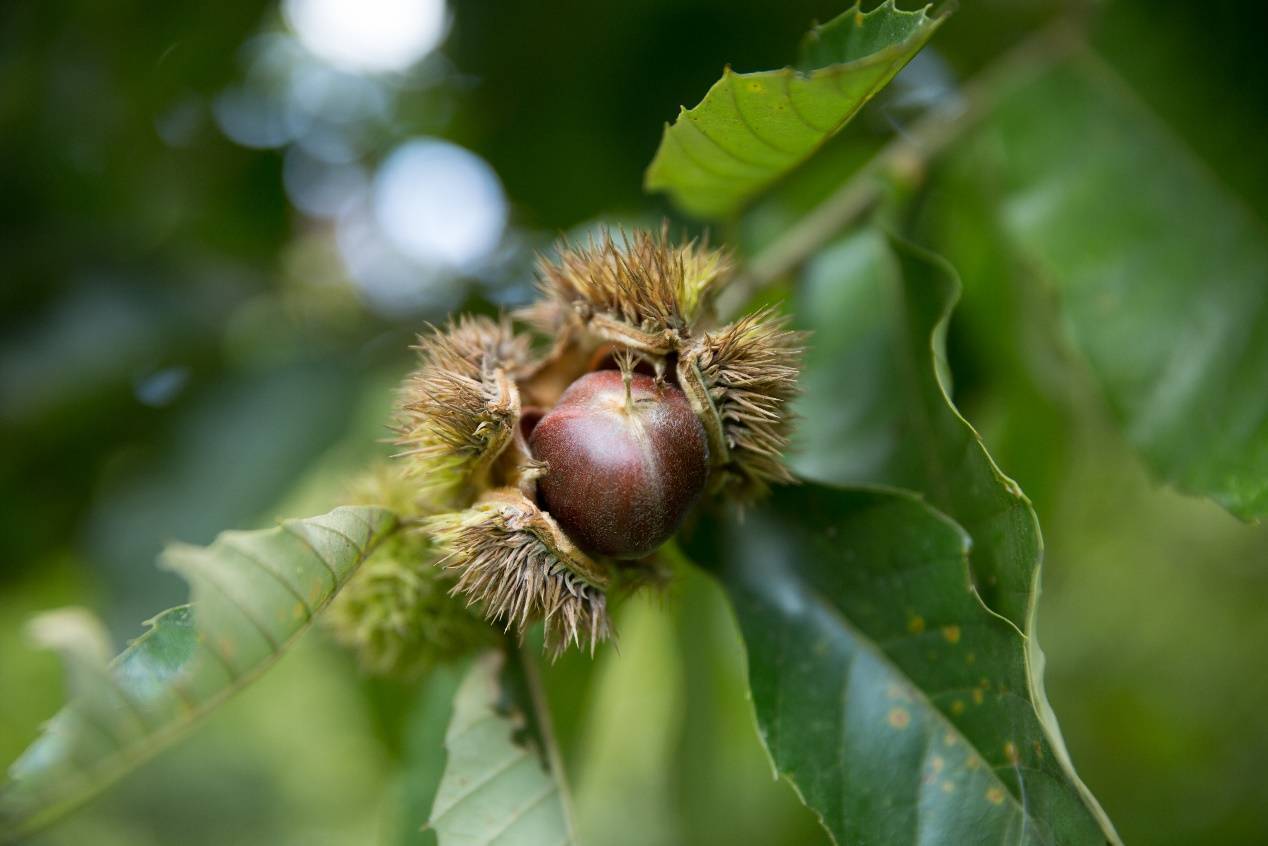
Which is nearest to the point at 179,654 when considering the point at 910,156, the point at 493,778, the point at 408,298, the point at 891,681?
the point at 493,778

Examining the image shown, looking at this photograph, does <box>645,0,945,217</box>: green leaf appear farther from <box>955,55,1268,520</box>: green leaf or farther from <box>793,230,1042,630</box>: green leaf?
<box>955,55,1268,520</box>: green leaf

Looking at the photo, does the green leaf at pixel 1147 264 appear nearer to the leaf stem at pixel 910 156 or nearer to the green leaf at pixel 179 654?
the leaf stem at pixel 910 156

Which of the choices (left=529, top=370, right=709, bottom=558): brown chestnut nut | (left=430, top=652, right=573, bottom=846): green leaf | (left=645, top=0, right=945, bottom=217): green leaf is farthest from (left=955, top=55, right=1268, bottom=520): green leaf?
(left=430, top=652, right=573, bottom=846): green leaf

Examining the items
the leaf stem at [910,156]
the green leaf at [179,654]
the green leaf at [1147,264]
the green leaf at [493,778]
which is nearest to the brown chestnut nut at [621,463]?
the green leaf at [179,654]

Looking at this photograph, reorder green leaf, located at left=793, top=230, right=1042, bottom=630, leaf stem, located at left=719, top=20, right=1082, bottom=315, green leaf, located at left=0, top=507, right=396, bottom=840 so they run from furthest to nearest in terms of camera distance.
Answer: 1. leaf stem, located at left=719, top=20, right=1082, bottom=315
2. green leaf, located at left=793, top=230, right=1042, bottom=630
3. green leaf, located at left=0, top=507, right=396, bottom=840

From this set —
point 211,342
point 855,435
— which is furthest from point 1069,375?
point 211,342

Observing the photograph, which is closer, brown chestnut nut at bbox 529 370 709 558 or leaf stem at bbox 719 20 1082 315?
brown chestnut nut at bbox 529 370 709 558
